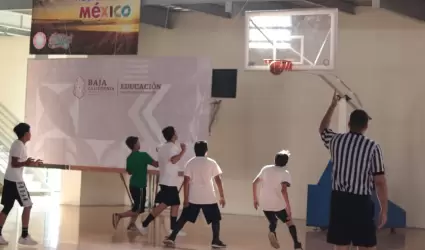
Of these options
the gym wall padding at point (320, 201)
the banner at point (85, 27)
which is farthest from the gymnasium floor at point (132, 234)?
the banner at point (85, 27)

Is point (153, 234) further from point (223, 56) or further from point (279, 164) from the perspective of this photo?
point (223, 56)

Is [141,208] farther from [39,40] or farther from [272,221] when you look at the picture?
[39,40]

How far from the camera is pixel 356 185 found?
18.3ft

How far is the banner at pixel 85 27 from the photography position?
1177 cm

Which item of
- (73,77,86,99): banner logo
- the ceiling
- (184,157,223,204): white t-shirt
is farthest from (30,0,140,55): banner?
(184,157,223,204): white t-shirt

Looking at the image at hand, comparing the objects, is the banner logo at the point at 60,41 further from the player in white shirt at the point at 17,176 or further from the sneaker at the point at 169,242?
the sneaker at the point at 169,242

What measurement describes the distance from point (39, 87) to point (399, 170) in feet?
22.9

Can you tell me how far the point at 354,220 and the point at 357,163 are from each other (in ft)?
1.53

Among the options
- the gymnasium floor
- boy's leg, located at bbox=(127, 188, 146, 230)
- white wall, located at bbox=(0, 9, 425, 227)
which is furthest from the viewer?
white wall, located at bbox=(0, 9, 425, 227)

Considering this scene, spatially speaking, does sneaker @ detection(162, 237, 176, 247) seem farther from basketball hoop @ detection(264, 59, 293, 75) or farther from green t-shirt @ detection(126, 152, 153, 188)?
basketball hoop @ detection(264, 59, 293, 75)

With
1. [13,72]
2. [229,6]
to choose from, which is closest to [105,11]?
[229,6]

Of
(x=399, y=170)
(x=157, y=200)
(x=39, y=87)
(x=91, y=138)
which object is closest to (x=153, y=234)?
(x=157, y=200)

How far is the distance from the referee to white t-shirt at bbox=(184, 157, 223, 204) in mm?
3256

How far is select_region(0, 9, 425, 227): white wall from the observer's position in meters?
13.4
